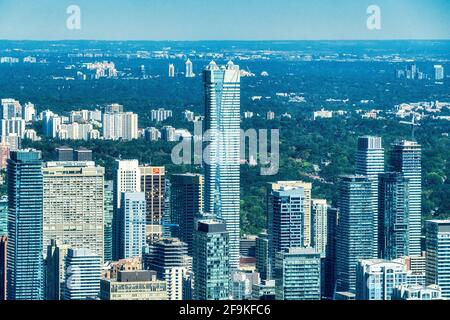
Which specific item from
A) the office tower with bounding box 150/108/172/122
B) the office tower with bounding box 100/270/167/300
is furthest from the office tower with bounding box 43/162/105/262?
the office tower with bounding box 100/270/167/300

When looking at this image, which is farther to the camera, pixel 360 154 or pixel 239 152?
pixel 360 154

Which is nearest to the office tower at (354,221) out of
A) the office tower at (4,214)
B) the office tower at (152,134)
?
the office tower at (152,134)

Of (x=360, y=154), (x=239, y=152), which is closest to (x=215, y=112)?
(x=239, y=152)

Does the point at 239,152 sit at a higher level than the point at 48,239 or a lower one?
higher

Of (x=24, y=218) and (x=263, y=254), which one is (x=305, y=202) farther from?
(x=24, y=218)

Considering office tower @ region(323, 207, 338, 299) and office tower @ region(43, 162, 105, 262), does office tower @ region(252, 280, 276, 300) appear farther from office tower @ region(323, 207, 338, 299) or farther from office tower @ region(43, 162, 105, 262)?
office tower @ region(43, 162, 105, 262)
